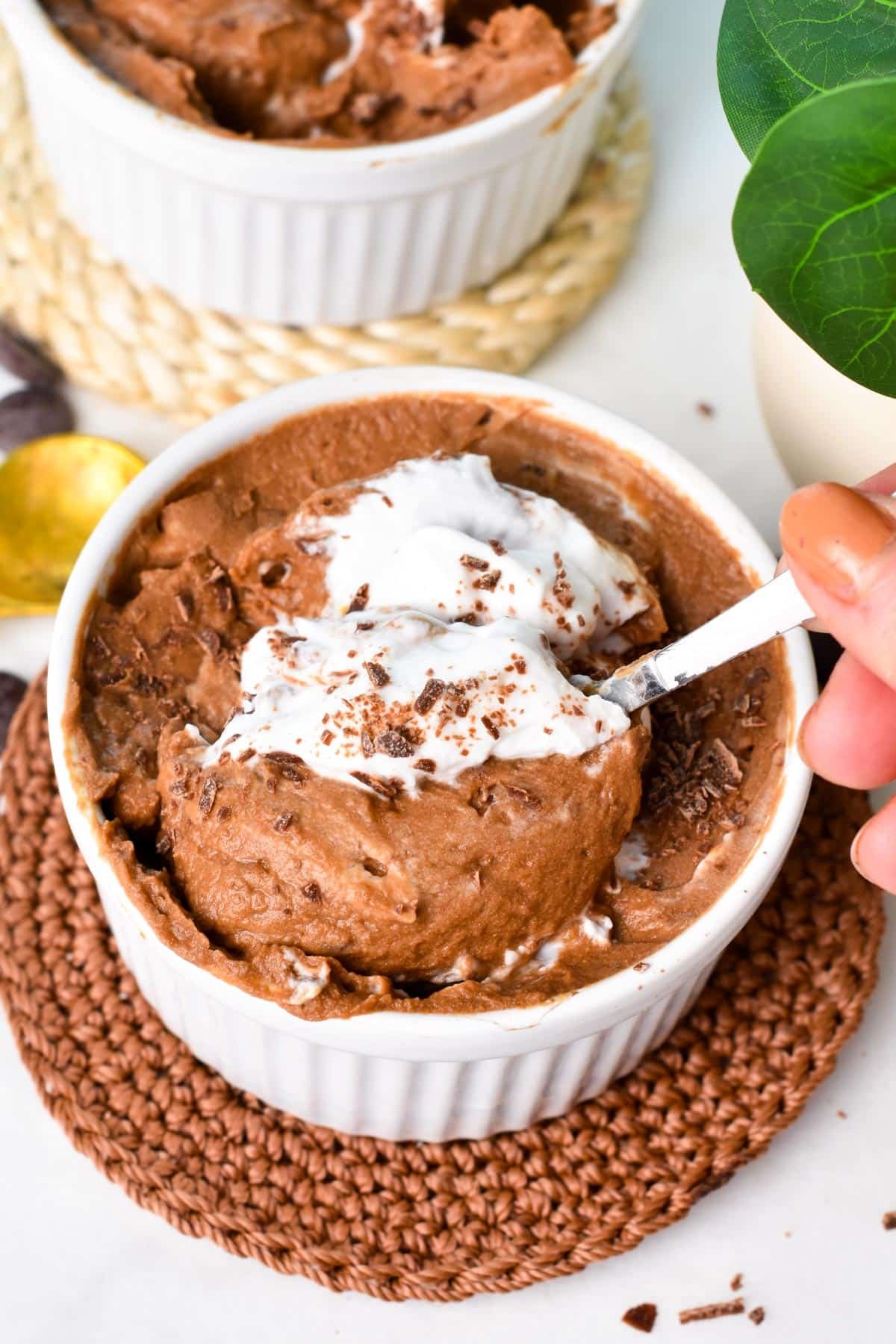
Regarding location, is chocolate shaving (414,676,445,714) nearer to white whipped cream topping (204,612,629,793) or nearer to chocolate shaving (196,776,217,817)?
white whipped cream topping (204,612,629,793)

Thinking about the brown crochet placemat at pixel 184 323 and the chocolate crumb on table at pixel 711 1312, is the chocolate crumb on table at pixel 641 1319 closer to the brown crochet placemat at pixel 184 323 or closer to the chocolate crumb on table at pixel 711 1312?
the chocolate crumb on table at pixel 711 1312

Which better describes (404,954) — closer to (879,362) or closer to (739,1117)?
(739,1117)

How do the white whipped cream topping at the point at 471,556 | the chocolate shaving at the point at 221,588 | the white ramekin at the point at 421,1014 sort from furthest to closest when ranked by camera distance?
the chocolate shaving at the point at 221,588 < the white whipped cream topping at the point at 471,556 < the white ramekin at the point at 421,1014

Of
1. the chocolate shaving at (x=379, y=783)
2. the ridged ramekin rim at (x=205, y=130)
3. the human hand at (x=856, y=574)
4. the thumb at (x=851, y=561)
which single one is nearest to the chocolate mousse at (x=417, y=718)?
the chocolate shaving at (x=379, y=783)

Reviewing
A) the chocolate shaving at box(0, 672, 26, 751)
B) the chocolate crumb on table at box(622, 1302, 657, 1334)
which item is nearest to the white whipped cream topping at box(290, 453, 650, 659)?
the chocolate shaving at box(0, 672, 26, 751)

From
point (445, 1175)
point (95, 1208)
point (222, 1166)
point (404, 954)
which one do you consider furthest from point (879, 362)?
point (95, 1208)

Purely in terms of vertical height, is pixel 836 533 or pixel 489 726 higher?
pixel 836 533

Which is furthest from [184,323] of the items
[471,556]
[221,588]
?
[471,556]

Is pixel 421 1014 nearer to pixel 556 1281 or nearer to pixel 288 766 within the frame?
pixel 288 766
